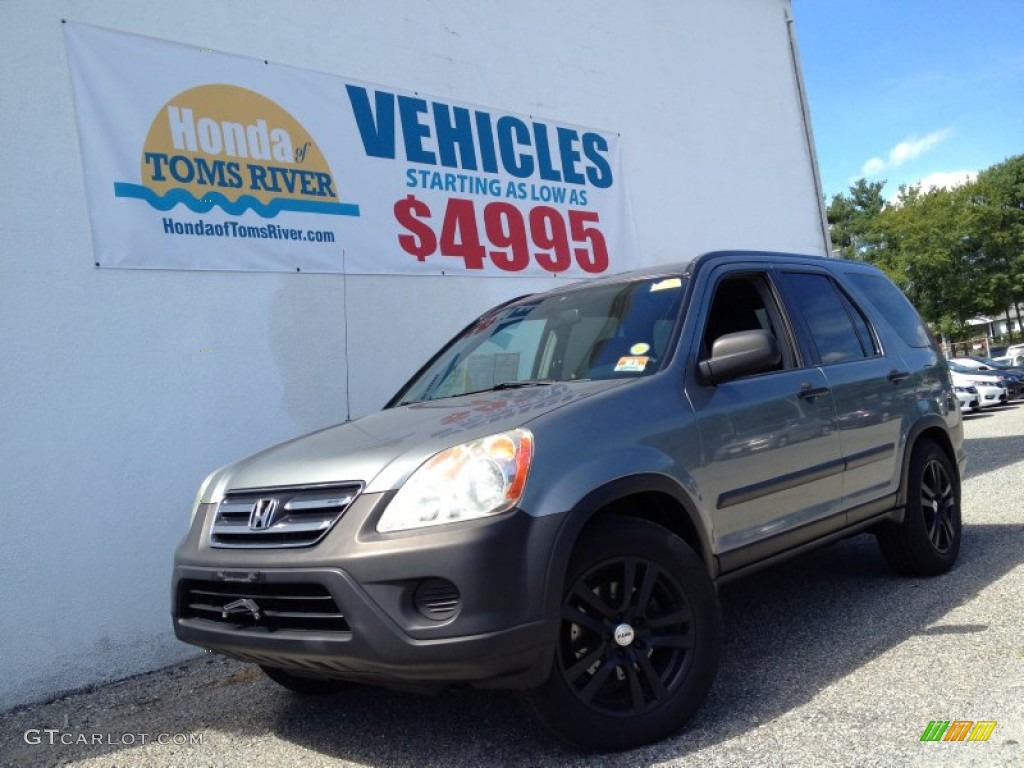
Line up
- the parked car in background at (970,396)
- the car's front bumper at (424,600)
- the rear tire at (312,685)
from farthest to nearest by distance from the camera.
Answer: the parked car in background at (970,396)
the rear tire at (312,685)
the car's front bumper at (424,600)

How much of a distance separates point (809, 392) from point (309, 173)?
12.4 ft

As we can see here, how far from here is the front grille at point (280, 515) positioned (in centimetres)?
301

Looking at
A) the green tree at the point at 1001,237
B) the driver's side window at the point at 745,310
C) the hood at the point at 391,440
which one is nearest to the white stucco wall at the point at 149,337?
the hood at the point at 391,440

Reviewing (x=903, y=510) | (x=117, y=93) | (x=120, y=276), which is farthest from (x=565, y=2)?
(x=903, y=510)

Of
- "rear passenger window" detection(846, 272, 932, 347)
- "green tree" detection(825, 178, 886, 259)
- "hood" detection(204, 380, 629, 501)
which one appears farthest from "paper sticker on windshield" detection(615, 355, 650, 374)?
"green tree" detection(825, 178, 886, 259)

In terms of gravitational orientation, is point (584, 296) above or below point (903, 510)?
above

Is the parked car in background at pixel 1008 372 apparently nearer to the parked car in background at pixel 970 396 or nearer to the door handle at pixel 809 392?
the parked car in background at pixel 970 396

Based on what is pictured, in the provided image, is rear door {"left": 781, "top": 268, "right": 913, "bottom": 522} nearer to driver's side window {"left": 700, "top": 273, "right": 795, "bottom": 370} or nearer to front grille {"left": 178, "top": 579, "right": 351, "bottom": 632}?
driver's side window {"left": 700, "top": 273, "right": 795, "bottom": 370}

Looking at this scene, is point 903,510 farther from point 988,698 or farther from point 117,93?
point 117,93

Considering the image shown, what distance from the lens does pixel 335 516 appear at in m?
2.99

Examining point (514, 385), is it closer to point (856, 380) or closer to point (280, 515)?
point (280, 515)

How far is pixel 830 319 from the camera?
15.8 feet

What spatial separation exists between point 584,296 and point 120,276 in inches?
112

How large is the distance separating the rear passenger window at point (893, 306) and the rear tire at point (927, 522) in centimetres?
65
